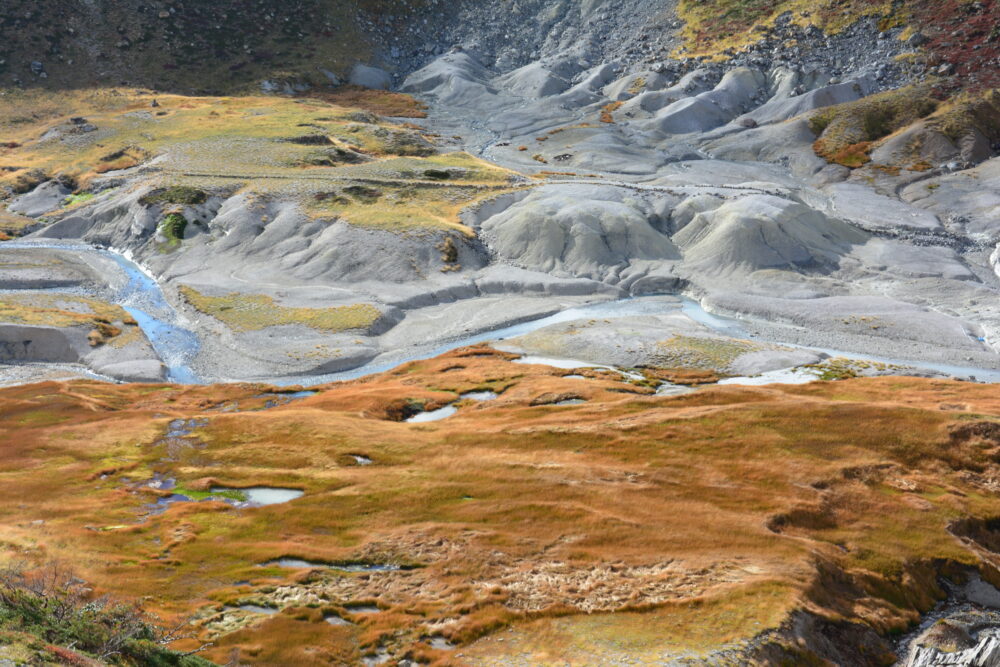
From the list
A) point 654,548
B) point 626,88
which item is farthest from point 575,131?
point 654,548

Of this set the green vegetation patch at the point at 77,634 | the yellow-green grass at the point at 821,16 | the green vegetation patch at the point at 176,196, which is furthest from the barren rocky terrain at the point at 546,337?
the yellow-green grass at the point at 821,16

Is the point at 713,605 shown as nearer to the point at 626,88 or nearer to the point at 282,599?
the point at 282,599

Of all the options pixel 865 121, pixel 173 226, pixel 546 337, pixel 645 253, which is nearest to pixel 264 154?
pixel 173 226

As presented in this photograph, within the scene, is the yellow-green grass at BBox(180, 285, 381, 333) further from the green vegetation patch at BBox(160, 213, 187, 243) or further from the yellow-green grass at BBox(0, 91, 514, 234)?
the green vegetation patch at BBox(160, 213, 187, 243)

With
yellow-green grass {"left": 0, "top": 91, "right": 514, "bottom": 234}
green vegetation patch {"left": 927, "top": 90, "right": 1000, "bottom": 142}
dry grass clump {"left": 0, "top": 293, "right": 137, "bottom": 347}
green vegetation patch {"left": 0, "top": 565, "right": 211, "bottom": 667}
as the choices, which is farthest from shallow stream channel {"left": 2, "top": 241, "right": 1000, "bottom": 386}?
green vegetation patch {"left": 927, "top": 90, "right": 1000, "bottom": 142}

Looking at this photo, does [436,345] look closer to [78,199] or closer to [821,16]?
[78,199]

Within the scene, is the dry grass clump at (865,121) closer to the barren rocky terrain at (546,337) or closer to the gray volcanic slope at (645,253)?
the barren rocky terrain at (546,337)
